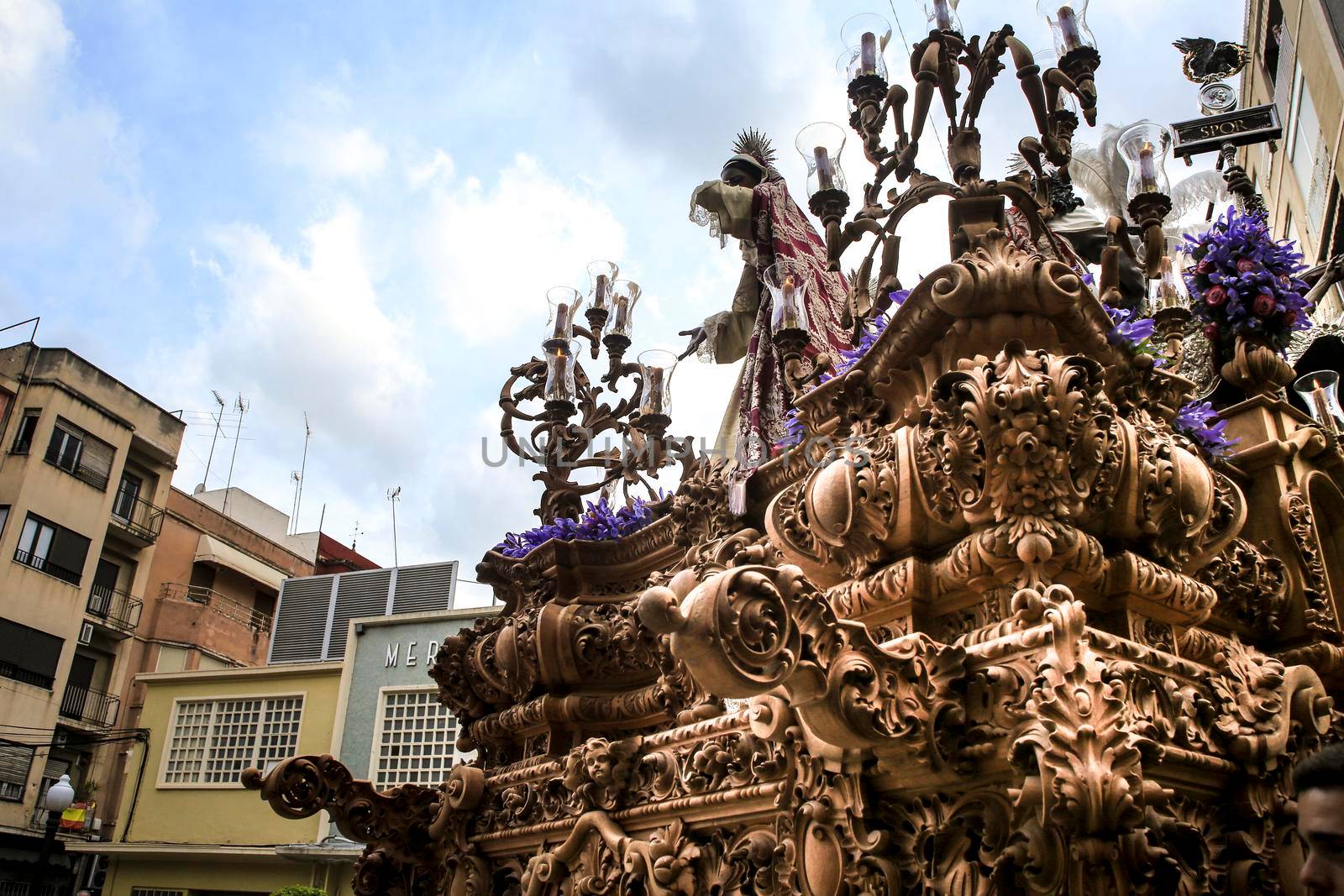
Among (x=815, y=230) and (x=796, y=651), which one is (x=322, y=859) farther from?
(x=796, y=651)

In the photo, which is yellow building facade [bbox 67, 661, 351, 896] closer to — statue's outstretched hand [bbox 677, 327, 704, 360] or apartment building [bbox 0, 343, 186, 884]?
apartment building [bbox 0, 343, 186, 884]

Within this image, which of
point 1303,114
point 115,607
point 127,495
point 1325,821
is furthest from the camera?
point 127,495

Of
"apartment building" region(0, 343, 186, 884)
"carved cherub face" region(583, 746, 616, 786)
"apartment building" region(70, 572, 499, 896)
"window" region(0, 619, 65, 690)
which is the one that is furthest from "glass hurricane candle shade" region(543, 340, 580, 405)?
"window" region(0, 619, 65, 690)

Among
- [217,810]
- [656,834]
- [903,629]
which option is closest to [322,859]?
[217,810]

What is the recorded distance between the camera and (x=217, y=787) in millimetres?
19375

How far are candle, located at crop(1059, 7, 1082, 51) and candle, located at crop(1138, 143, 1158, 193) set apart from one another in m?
0.63

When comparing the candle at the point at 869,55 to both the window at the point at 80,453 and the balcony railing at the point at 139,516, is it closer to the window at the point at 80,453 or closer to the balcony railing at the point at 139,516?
the window at the point at 80,453

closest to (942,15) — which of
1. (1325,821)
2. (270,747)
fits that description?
(1325,821)

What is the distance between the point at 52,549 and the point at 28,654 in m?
2.54

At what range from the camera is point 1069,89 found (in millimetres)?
5129

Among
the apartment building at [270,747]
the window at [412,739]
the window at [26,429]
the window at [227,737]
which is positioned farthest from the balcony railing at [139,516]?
the window at [412,739]

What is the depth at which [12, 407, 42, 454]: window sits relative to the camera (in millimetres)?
24797

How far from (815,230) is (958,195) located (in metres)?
2.89

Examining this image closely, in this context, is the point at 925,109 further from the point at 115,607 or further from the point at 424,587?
the point at 115,607
